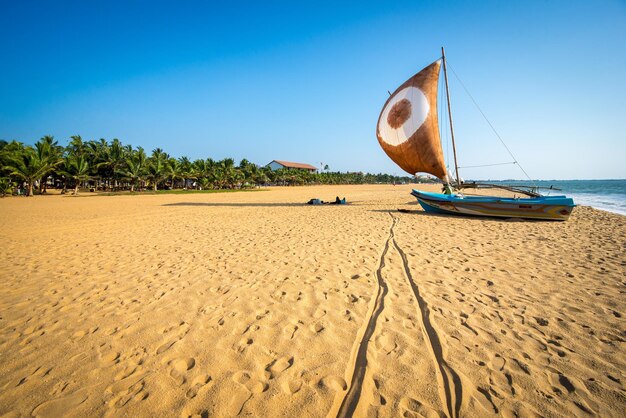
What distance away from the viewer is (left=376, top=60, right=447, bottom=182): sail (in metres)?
13.8

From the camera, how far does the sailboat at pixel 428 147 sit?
38.4 ft

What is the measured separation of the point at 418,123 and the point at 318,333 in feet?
44.3

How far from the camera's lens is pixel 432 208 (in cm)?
Result: 1395

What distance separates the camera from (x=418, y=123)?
45.7 feet

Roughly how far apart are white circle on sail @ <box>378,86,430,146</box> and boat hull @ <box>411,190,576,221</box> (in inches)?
153

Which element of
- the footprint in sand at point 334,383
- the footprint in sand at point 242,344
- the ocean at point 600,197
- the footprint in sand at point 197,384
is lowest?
the ocean at point 600,197

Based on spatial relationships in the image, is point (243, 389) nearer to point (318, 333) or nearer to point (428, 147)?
point (318, 333)

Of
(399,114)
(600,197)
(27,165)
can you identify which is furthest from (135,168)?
(600,197)

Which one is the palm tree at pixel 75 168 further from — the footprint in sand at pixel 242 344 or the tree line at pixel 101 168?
the footprint in sand at pixel 242 344

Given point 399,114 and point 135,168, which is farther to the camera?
point 135,168

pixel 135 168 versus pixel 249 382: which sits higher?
pixel 135 168

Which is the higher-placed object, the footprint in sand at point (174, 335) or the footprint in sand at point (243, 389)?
the footprint in sand at point (243, 389)

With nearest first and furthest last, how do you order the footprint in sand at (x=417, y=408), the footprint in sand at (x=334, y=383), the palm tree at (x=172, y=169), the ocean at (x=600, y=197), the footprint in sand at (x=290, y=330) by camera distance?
the footprint in sand at (x=417, y=408)
the footprint in sand at (x=334, y=383)
the footprint in sand at (x=290, y=330)
the ocean at (x=600, y=197)
the palm tree at (x=172, y=169)

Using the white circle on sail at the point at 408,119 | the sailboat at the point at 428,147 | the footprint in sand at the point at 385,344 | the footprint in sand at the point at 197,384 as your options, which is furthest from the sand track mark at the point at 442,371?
the white circle on sail at the point at 408,119
